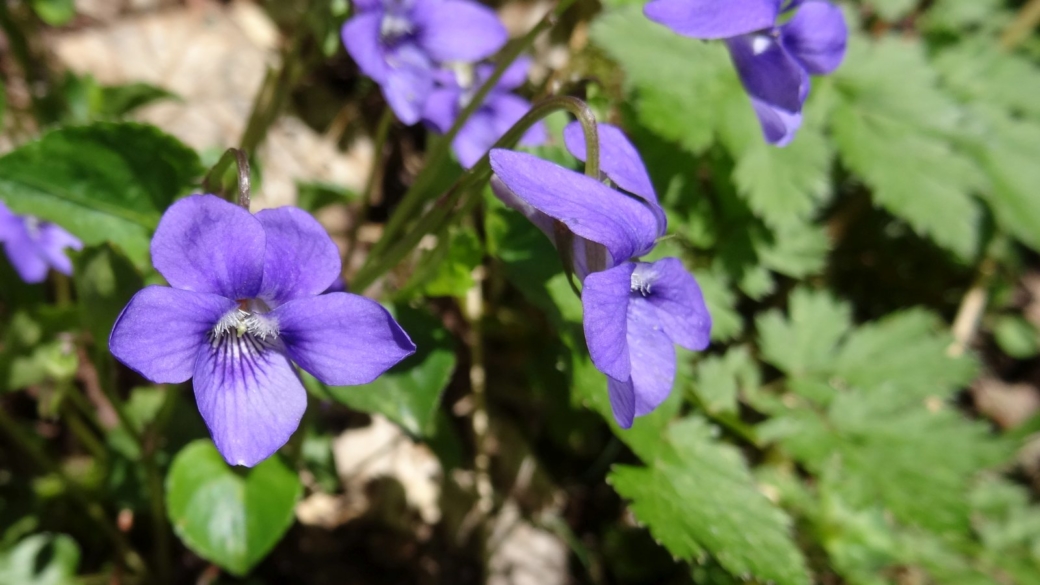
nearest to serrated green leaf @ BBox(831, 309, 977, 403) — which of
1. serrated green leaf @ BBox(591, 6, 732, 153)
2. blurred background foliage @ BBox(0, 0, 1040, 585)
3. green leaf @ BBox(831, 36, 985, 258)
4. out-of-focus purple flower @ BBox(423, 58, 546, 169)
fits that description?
blurred background foliage @ BBox(0, 0, 1040, 585)

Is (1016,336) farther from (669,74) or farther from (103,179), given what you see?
(103,179)

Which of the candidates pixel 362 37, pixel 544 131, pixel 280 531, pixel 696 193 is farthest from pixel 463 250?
pixel 696 193

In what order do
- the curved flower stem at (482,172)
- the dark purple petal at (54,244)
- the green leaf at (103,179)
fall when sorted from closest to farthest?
the curved flower stem at (482,172), the green leaf at (103,179), the dark purple petal at (54,244)

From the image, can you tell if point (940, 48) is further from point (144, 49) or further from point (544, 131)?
point (144, 49)

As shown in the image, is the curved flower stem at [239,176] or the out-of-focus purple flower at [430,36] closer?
the curved flower stem at [239,176]

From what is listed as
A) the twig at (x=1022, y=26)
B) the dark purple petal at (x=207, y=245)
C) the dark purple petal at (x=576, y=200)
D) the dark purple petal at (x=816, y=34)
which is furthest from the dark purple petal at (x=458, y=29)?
the twig at (x=1022, y=26)

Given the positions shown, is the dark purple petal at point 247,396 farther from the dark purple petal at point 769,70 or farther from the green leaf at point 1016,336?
the green leaf at point 1016,336

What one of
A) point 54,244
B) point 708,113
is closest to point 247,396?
point 54,244
